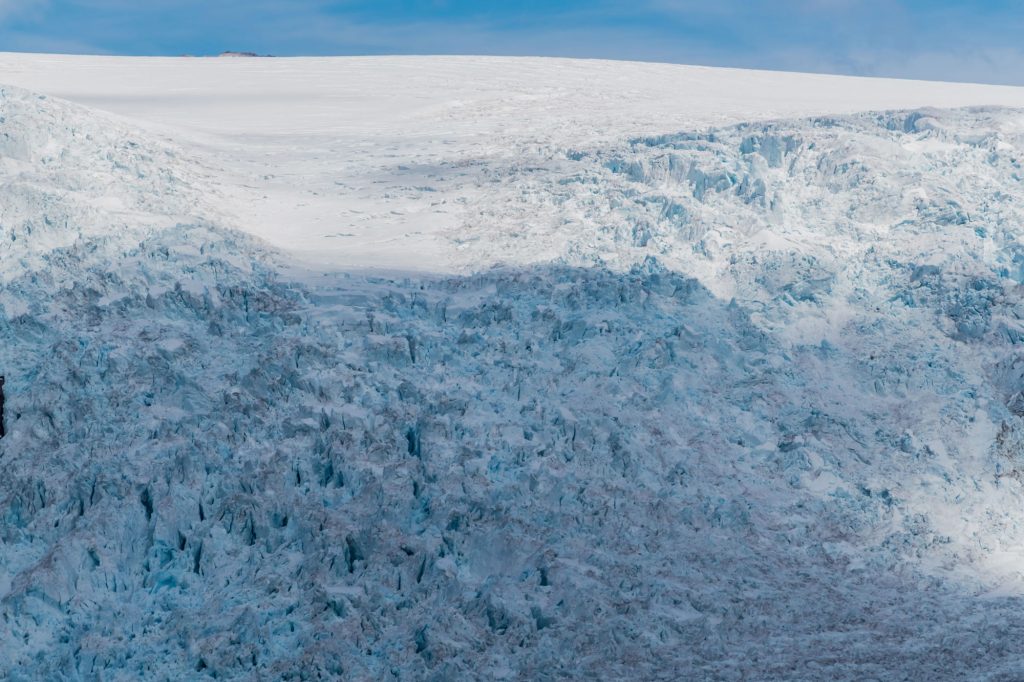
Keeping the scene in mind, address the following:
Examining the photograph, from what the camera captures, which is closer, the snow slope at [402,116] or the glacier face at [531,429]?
the glacier face at [531,429]

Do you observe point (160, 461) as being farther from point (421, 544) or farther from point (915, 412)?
point (915, 412)

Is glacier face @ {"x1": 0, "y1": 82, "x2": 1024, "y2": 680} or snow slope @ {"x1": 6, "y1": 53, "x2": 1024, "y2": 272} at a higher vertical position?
snow slope @ {"x1": 6, "y1": 53, "x2": 1024, "y2": 272}

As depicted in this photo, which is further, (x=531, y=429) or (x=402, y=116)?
(x=402, y=116)

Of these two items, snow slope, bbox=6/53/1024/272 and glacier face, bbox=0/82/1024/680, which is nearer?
glacier face, bbox=0/82/1024/680

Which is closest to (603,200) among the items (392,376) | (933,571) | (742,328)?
(742,328)

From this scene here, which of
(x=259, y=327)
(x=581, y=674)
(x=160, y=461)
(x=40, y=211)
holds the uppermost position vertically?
(x=40, y=211)

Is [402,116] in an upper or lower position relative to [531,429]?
upper

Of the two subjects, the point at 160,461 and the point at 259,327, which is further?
the point at 259,327

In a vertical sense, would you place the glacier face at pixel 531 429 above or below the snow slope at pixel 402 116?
below
